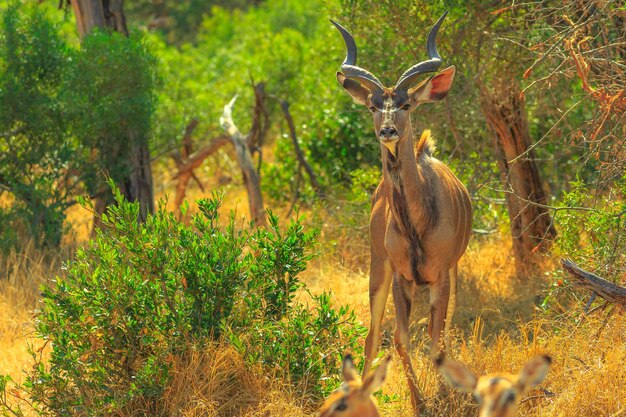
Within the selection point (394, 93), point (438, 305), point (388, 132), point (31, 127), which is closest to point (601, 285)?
point (438, 305)

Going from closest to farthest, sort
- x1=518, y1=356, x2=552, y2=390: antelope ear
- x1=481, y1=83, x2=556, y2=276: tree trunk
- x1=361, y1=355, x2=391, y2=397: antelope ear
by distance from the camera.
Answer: x1=518, y1=356, x2=552, y2=390: antelope ear, x1=361, y1=355, x2=391, y2=397: antelope ear, x1=481, y1=83, x2=556, y2=276: tree trunk

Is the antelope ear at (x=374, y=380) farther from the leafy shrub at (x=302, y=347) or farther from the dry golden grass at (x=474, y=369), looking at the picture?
the leafy shrub at (x=302, y=347)

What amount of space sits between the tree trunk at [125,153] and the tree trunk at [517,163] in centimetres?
441

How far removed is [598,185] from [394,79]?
3.10 metres

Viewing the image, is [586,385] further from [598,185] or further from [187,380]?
[187,380]

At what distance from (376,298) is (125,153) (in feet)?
18.5

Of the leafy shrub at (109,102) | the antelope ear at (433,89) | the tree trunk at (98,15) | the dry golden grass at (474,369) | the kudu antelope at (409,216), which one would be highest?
the tree trunk at (98,15)

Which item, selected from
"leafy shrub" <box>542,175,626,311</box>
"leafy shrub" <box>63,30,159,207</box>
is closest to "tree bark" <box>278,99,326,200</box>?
"leafy shrub" <box>63,30,159,207</box>

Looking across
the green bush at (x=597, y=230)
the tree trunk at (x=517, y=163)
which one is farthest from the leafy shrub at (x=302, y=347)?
the tree trunk at (x=517, y=163)

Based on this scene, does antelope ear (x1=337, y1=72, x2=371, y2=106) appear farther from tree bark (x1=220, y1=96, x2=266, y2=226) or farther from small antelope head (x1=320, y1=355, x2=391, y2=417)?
tree bark (x1=220, y1=96, x2=266, y2=226)

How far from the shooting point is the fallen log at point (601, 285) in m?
6.16

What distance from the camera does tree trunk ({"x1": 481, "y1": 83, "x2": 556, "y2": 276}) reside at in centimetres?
946

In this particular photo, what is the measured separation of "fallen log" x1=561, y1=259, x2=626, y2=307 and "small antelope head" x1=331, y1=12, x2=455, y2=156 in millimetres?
1386

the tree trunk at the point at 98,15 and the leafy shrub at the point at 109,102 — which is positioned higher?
the tree trunk at the point at 98,15
